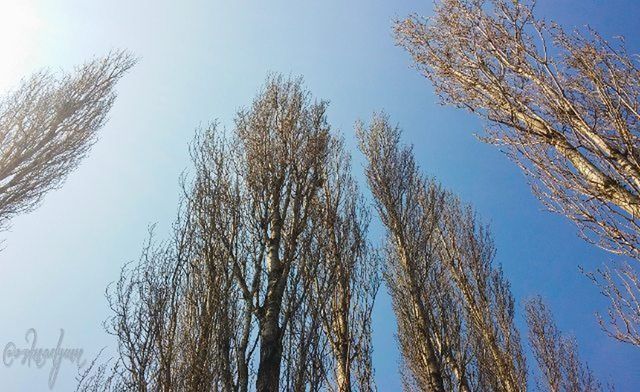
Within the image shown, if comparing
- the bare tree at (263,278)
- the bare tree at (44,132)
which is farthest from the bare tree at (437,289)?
the bare tree at (44,132)

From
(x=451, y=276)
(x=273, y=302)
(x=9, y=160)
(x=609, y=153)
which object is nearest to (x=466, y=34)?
(x=609, y=153)

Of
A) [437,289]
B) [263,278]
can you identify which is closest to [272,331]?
[263,278]

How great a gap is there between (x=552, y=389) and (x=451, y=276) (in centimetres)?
460

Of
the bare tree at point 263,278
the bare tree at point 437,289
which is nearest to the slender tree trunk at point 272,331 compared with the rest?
the bare tree at point 263,278

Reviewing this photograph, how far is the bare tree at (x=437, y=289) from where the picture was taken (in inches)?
301

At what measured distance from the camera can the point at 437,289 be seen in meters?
8.09

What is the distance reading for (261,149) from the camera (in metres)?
5.95

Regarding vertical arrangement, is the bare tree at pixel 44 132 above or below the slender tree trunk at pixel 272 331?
above

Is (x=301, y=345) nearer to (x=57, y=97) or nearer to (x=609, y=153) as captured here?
(x=609, y=153)

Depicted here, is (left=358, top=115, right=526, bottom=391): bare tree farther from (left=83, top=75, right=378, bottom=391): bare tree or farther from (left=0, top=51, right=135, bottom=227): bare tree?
(left=0, top=51, right=135, bottom=227): bare tree

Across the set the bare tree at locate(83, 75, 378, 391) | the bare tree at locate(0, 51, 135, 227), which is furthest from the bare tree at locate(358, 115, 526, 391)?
the bare tree at locate(0, 51, 135, 227)

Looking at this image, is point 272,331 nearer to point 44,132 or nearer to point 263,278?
point 263,278

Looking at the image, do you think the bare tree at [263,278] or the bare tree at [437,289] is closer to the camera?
the bare tree at [263,278]

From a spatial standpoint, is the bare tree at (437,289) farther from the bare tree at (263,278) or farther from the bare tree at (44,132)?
the bare tree at (44,132)
